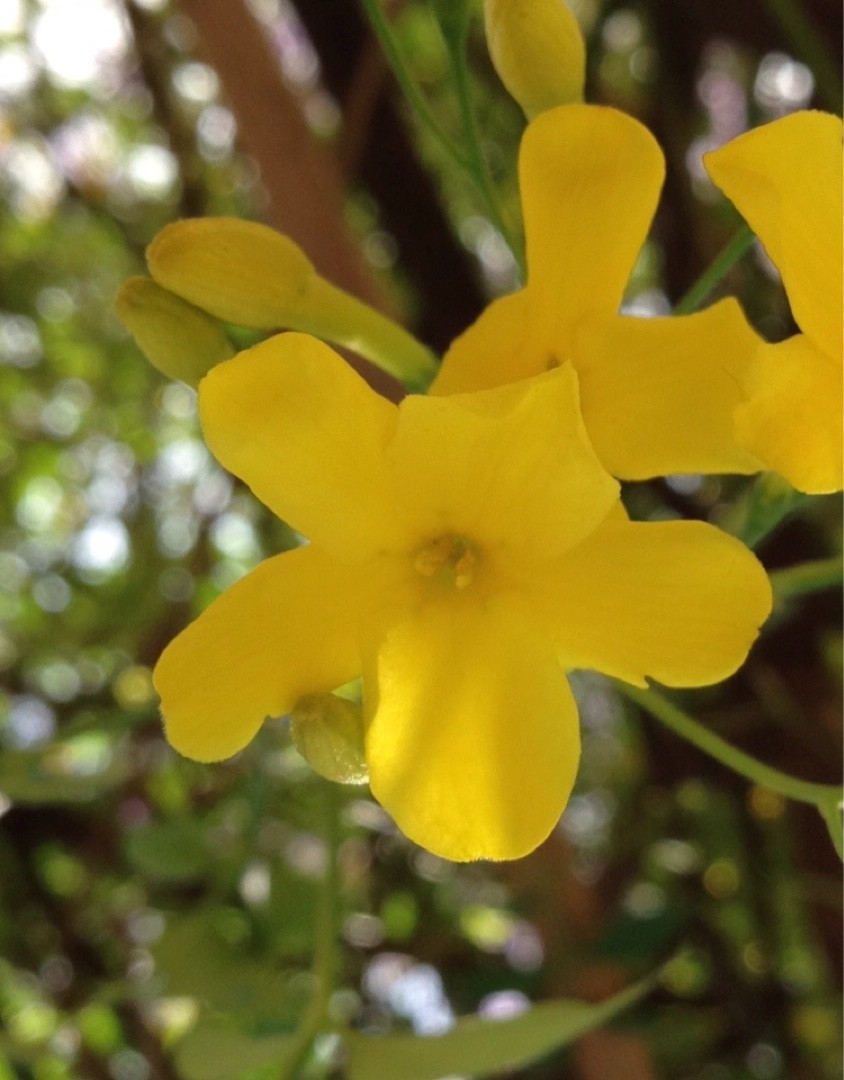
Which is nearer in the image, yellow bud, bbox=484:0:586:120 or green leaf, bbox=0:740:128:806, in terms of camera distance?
yellow bud, bbox=484:0:586:120

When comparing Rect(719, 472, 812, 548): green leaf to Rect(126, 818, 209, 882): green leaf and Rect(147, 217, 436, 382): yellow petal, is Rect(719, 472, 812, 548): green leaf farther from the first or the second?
Rect(126, 818, 209, 882): green leaf

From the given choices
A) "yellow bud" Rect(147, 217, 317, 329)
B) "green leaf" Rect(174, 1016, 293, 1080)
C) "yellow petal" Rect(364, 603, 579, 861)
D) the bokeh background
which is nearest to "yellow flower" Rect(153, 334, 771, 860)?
"yellow petal" Rect(364, 603, 579, 861)

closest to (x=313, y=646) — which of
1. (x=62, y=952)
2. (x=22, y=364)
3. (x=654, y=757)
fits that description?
(x=654, y=757)

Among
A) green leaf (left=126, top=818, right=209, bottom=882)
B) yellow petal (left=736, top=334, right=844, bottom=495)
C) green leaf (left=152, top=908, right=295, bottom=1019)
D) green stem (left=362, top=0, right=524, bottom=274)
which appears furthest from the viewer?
green leaf (left=126, top=818, right=209, bottom=882)

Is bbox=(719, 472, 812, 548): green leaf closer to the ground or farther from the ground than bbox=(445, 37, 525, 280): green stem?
closer to the ground

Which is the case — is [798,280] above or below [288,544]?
above

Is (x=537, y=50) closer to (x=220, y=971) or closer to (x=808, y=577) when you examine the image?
(x=808, y=577)

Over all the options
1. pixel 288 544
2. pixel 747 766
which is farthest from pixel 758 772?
pixel 288 544
